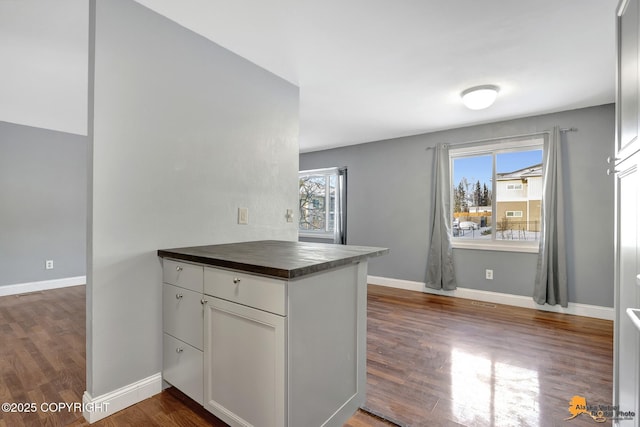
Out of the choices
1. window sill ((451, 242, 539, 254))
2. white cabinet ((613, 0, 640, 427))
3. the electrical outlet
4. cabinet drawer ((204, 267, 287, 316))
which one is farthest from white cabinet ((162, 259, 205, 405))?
window sill ((451, 242, 539, 254))

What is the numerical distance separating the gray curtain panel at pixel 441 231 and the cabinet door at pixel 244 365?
3.45 metres

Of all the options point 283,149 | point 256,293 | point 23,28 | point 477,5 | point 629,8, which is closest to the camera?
point 629,8

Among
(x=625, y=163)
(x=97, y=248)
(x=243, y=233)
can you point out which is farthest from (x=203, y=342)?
(x=625, y=163)

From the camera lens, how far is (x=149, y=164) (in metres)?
1.85

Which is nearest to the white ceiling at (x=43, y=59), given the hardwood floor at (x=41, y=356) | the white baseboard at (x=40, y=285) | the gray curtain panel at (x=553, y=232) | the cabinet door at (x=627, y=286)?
the white baseboard at (x=40, y=285)

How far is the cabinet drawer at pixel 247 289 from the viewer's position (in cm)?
129

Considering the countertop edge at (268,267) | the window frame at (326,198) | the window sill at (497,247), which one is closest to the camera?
the countertop edge at (268,267)

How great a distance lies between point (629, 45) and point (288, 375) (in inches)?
74.7

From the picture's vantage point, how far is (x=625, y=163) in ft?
3.96

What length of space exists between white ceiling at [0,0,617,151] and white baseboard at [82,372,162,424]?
7.32 ft

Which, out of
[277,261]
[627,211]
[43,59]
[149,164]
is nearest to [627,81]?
[627,211]

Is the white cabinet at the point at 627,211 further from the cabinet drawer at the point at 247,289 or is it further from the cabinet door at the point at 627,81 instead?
the cabinet drawer at the point at 247,289

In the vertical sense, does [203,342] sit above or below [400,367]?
above

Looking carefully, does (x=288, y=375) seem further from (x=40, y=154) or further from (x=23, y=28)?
(x=40, y=154)
